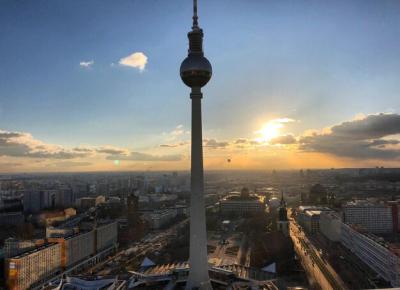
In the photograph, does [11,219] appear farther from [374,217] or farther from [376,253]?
[374,217]

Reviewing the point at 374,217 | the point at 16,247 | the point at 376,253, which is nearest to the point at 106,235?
the point at 16,247

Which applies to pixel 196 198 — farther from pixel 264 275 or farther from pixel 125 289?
pixel 264 275

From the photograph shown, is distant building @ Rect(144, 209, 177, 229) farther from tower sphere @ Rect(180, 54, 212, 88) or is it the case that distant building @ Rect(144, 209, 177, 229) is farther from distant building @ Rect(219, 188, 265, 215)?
tower sphere @ Rect(180, 54, 212, 88)

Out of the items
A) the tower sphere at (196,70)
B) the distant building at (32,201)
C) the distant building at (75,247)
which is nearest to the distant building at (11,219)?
the distant building at (32,201)

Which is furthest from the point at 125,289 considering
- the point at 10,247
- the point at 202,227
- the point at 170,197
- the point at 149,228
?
the point at 170,197

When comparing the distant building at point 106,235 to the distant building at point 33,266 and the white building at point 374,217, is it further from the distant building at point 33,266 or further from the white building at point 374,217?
the white building at point 374,217
